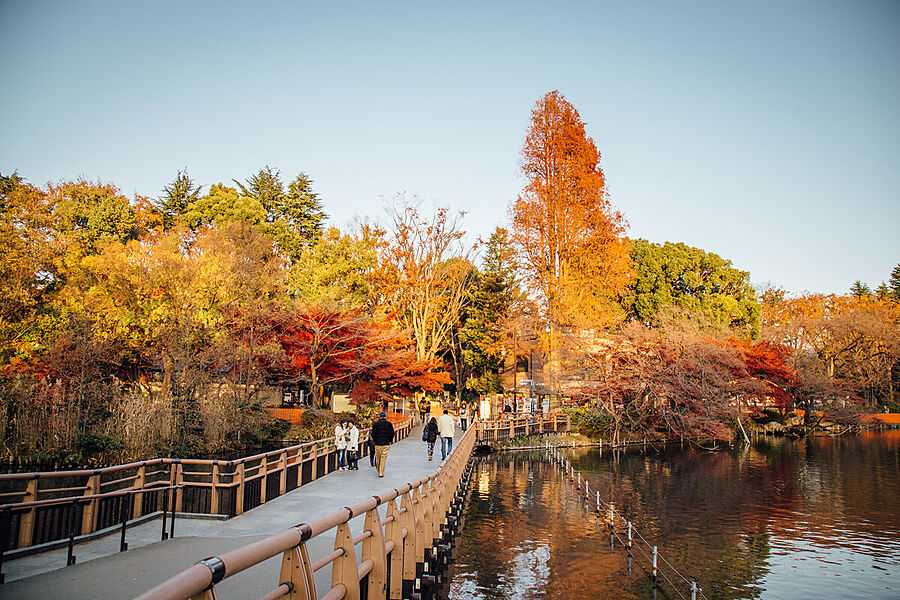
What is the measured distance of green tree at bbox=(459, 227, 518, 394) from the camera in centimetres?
4359

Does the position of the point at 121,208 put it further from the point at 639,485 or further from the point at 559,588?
the point at 559,588

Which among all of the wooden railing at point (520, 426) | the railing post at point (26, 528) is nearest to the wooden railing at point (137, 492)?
the railing post at point (26, 528)

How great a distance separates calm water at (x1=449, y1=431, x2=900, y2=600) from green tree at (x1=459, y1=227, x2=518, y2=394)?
1520cm

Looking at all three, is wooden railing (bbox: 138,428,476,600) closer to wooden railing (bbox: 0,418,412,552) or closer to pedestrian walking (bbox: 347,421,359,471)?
wooden railing (bbox: 0,418,412,552)

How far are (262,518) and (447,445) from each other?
417 inches

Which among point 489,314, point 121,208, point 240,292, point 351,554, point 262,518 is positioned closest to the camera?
point 351,554

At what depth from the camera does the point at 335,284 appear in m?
37.8

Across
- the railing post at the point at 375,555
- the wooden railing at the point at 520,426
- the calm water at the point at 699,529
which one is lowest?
the calm water at the point at 699,529

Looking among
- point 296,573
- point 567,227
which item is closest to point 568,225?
point 567,227

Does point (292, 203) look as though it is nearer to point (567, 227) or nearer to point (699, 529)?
point (567, 227)

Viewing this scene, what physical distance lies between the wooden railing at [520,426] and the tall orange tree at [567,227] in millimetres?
3762

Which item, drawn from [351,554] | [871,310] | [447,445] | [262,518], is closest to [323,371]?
[447,445]

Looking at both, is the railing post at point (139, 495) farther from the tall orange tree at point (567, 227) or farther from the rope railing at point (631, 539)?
the tall orange tree at point (567, 227)

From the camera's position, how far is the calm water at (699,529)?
37.1 feet
